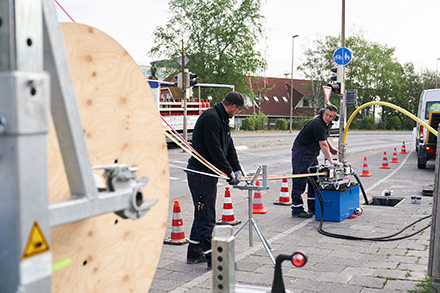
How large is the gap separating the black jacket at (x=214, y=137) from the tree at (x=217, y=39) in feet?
127

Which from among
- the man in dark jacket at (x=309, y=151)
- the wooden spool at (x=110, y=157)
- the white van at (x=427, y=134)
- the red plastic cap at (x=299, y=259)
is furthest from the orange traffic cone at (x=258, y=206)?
the white van at (x=427, y=134)

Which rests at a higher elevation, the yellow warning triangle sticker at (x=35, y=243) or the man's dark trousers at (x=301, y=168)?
the yellow warning triangle sticker at (x=35, y=243)

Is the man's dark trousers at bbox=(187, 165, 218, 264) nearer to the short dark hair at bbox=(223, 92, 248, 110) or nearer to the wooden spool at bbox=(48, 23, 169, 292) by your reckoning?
the short dark hair at bbox=(223, 92, 248, 110)

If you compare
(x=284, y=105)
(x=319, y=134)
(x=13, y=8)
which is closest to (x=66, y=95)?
(x=13, y=8)

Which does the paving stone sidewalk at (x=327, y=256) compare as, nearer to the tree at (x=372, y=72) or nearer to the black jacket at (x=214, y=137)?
the black jacket at (x=214, y=137)

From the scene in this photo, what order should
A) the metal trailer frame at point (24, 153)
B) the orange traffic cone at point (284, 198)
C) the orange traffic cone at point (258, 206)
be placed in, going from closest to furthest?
the metal trailer frame at point (24, 153), the orange traffic cone at point (258, 206), the orange traffic cone at point (284, 198)

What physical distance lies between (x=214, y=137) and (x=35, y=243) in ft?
12.8

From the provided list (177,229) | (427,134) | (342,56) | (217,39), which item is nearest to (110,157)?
(177,229)

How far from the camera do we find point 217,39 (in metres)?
44.0

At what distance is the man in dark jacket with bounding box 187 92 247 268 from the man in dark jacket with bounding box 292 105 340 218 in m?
2.87

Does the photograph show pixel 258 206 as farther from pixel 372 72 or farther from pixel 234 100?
pixel 372 72

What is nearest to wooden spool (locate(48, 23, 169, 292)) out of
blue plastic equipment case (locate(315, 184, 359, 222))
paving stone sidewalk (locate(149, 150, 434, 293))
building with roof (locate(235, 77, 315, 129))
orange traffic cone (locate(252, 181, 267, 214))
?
paving stone sidewalk (locate(149, 150, 434, 293))

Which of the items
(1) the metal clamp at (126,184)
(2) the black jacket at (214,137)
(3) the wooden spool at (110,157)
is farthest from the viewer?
(2) the black jacket at (214,137)

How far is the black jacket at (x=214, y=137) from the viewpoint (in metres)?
5.10
